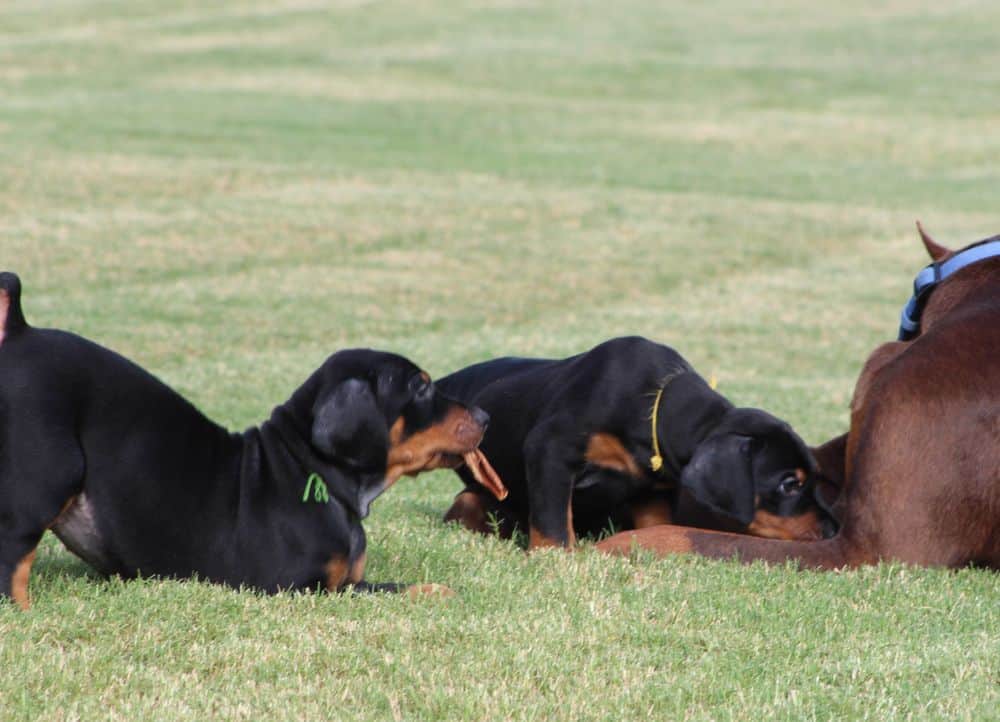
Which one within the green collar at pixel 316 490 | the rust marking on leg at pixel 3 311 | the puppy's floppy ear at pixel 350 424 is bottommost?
the green collar at pixel 316 490

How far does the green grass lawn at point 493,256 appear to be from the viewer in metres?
4.78

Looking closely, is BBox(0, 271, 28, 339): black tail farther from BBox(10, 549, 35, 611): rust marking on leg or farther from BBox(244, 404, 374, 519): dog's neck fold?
BBox(244, 404, 374, 519): dog's neck fold

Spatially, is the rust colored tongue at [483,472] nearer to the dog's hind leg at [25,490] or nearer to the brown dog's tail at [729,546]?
the brown dog's tail at [729,546]

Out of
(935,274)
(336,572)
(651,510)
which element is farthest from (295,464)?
(935,274)

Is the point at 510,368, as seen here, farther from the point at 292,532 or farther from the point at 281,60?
the point at 281,60

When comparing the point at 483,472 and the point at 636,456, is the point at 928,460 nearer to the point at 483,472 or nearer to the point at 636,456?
the point at 636,456

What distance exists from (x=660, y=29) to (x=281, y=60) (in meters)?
12.7

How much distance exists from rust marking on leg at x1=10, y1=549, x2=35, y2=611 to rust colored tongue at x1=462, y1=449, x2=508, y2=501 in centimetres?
161

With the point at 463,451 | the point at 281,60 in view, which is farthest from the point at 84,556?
the point at 281,60

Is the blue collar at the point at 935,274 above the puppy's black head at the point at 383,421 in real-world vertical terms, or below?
above

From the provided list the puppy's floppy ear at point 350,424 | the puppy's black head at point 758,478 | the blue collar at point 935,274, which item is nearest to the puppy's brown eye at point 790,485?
the puppy's black head at point 758,478

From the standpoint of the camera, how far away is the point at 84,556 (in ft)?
18.4

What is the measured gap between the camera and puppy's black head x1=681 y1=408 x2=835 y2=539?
6141 mm

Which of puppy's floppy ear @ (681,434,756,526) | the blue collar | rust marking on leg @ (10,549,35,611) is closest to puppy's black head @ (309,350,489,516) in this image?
puppy's floppy ear @ (681,434,756,526)
